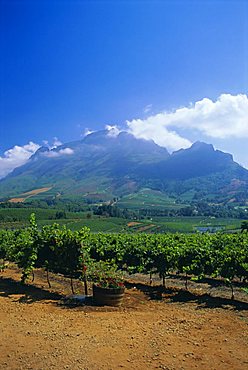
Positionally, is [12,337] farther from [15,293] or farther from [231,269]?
[231,269]

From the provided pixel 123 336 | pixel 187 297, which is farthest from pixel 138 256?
pixel 123 336

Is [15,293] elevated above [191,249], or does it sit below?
below

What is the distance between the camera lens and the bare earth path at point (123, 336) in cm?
765

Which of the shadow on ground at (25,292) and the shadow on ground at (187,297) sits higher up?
the shadow on ground at (25,292)

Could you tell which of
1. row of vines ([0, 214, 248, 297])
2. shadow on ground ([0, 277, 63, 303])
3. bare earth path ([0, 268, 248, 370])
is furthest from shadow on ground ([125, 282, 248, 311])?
shadow on ground ([0, 277, 63, 303])

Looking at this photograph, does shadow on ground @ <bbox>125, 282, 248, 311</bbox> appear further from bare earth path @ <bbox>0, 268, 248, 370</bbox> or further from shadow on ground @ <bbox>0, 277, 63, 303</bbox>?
shadow on ground @ <bbox>0, 277, 63, 303</bbox>

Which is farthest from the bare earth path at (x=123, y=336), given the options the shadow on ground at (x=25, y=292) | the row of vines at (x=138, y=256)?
the row of vines at (x=138, y=256)

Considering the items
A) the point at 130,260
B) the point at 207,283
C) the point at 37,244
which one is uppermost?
the point at 37,244

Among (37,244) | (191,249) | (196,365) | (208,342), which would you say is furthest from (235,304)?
(37,244)

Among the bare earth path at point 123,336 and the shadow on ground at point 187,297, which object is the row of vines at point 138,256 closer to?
the shadow on ground at point 187,297

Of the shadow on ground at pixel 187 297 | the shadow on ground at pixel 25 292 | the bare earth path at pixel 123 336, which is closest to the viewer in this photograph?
the bare earth path at pixel 123 336

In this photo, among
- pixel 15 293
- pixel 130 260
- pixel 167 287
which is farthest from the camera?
pixel 130 260

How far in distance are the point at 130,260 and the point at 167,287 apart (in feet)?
10.1

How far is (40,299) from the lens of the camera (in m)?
14.4
